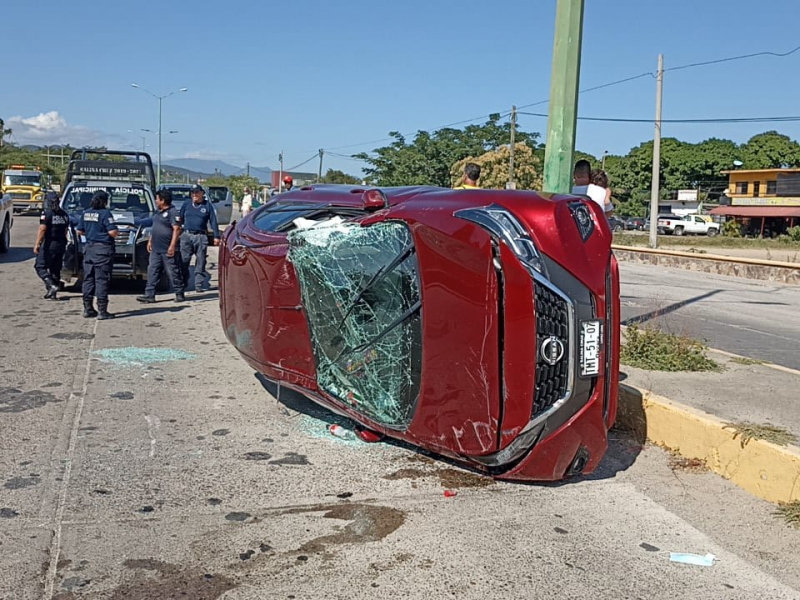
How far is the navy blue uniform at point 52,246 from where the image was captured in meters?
12.0

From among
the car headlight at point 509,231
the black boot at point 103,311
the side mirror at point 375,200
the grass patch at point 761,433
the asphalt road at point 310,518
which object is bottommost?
the asphalt road at point 310,518

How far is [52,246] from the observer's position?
1202 cm

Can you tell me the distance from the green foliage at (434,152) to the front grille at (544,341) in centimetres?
4886

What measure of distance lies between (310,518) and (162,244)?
8.53 meters

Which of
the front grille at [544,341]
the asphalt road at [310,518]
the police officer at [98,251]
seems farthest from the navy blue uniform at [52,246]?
the front grille at [544,341]

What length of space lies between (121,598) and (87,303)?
7.76 meters

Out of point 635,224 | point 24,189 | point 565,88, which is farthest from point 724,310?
point 635,224

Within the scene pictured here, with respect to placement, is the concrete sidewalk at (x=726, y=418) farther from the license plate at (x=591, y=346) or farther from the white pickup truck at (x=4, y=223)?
the white pickup truck at (x=4, y=223)

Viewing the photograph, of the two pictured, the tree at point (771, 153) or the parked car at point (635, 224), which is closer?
the parked car at point (635, 224)

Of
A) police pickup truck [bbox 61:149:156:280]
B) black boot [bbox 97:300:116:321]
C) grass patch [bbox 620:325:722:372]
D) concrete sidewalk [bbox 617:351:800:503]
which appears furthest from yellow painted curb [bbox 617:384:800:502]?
police pickup truck [bbox 61:149:156:280]

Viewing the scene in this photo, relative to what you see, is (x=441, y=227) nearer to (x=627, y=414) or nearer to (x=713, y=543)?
(x=713, y=543)

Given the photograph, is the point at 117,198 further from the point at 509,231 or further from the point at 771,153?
the point at 771,153

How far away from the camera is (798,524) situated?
4.27 metres

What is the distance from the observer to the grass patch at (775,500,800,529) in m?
4.30
